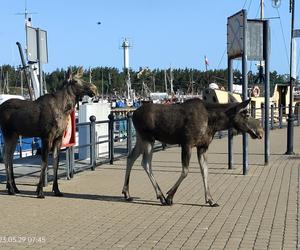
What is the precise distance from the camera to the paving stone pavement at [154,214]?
6.83 meters

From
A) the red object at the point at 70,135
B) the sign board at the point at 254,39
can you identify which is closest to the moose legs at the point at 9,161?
the red object at the point at 70,135

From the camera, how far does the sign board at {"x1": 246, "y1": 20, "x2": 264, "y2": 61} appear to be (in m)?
13.9

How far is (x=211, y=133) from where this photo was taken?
30.5ft

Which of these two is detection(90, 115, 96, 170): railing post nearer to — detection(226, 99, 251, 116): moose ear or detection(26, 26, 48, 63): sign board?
detection(26, 26, 48, 63): sign board

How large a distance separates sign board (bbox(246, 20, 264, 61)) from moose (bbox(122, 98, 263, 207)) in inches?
186

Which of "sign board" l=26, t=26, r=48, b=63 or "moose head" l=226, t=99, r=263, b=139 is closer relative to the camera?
"moose head" l=226, t=99, r=263, b=139

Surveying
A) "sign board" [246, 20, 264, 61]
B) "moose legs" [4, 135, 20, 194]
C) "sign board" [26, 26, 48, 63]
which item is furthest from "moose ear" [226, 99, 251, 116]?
"sign board" [246, 20, 264, 61]

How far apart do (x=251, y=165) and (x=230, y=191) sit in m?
4.04

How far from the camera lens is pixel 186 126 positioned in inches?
355

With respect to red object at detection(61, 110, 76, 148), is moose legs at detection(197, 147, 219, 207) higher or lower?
lower

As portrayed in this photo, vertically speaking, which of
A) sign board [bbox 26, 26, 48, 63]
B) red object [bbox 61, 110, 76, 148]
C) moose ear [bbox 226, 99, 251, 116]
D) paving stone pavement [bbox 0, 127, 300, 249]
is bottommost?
paving stone pavement [bbox 0, 127, 300, 249]

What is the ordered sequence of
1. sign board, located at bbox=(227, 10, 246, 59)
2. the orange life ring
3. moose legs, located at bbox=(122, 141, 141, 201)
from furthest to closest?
the orange life ring
sign board, located at bbox=(227, 10, 246, 59)
moose legs, located at bbox=(122, 141, 141, 201)

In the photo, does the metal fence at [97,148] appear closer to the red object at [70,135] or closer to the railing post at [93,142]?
the railing post at [93,142]

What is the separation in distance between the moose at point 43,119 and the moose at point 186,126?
1.45 meters
